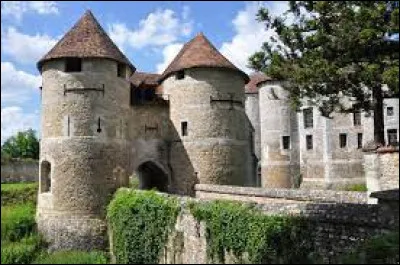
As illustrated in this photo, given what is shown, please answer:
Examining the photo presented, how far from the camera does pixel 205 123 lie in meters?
24.5

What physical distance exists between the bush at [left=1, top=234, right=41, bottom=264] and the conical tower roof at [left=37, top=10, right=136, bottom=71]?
8487mm

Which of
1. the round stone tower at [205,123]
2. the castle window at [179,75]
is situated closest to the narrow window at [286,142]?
the round stone tower at [205,123]

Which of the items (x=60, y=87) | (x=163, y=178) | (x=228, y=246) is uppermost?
(x=60, y=87)

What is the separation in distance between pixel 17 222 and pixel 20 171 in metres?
12.3

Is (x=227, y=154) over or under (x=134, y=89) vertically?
under

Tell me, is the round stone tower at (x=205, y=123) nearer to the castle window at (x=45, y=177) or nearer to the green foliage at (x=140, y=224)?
the green foliage at (x=140, y=224)

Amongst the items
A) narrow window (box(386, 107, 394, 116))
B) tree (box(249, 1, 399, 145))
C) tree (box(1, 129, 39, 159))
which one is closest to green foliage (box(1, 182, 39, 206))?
tree (box(249, 1, 399, 145))

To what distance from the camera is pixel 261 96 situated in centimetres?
3762

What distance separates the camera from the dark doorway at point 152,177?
25656 mm

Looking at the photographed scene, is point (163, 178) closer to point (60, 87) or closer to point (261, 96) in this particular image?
point (60, 87)

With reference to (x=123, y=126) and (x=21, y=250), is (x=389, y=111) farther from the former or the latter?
(x=21, y=250)

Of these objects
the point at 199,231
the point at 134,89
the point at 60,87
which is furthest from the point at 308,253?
the point at 134,89

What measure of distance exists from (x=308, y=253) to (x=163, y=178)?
15194mm

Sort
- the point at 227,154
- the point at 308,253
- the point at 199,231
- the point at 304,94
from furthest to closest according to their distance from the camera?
the point at 227,154, the point at 199,231, the point at 304,94, the point at 308,253
